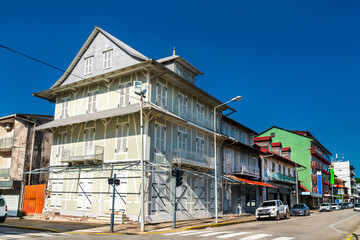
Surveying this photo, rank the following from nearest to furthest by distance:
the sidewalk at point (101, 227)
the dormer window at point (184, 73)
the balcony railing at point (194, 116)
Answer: the sidewalk at point (101, 227) < the balcony railing at point (194, 116) < the dormer window at point (184, 73)

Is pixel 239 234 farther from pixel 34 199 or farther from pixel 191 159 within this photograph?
pixel 34 199

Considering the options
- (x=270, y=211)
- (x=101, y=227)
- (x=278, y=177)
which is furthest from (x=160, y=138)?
(x=278, y=177)

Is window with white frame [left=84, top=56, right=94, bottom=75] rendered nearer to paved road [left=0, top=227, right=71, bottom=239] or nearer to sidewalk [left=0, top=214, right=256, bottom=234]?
sidewalk [left=0, top=214, right=256, bottom=234]

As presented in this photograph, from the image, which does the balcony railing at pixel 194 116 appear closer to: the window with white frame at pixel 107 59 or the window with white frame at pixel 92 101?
the window with white frame at pixel 107 59

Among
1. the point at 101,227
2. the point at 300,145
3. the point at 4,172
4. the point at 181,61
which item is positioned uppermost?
the point at 181,61

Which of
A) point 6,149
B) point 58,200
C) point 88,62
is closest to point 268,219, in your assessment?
point 58,200

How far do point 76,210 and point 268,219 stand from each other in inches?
603

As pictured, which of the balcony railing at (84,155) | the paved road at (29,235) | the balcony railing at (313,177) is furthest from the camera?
the balcony railing at (313,177)

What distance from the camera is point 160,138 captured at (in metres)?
22.8

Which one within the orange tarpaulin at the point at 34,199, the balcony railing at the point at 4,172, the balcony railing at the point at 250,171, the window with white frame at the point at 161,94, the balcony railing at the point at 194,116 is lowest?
the orange tarpaulin at the point at 34,199

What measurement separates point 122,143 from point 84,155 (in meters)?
3.31

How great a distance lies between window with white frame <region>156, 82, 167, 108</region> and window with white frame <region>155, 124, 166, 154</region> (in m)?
1.67

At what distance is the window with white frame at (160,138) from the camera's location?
882 inches

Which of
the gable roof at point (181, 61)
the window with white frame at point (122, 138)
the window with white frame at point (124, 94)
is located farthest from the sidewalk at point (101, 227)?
the gable roof at point (181, 61)
